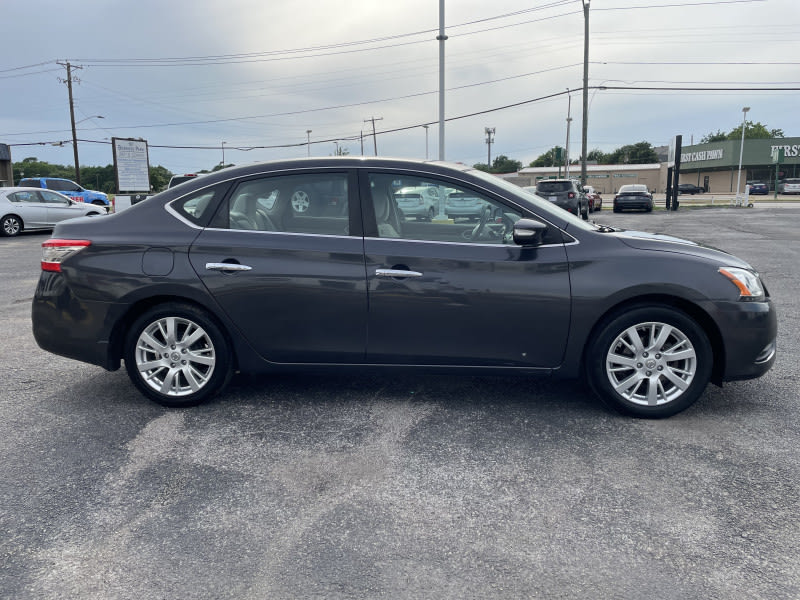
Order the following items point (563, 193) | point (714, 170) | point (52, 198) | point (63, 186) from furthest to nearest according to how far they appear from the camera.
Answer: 1. point (714, 170)
2. point (63, 186)
3. point (563, 193)
4. point (52, 198)

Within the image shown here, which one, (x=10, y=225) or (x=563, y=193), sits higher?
(x=563, y=193)

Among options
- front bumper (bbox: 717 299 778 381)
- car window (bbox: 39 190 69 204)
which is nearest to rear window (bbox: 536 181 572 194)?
car window (bbox: 39 190 69 204)

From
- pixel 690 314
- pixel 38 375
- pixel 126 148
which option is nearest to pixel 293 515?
pixel 690 314

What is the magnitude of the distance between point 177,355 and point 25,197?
1859 cm

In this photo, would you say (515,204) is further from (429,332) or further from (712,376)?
(712,376)

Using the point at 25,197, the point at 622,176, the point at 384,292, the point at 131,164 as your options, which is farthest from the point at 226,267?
the point at 622,176

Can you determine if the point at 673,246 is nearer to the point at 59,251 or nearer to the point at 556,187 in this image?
the point at 59,251

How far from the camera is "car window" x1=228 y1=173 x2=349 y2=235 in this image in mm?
4230

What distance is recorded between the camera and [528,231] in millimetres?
3941

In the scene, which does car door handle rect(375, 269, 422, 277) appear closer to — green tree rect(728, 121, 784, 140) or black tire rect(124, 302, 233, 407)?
black tire rect(124, 302, 233, 407)

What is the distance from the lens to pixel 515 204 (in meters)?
4.14

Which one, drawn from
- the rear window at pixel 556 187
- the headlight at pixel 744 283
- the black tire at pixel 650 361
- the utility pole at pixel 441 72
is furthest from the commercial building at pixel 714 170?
the black tire at pixel 650 361

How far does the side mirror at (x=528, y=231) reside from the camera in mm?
3943

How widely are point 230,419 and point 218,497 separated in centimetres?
107
